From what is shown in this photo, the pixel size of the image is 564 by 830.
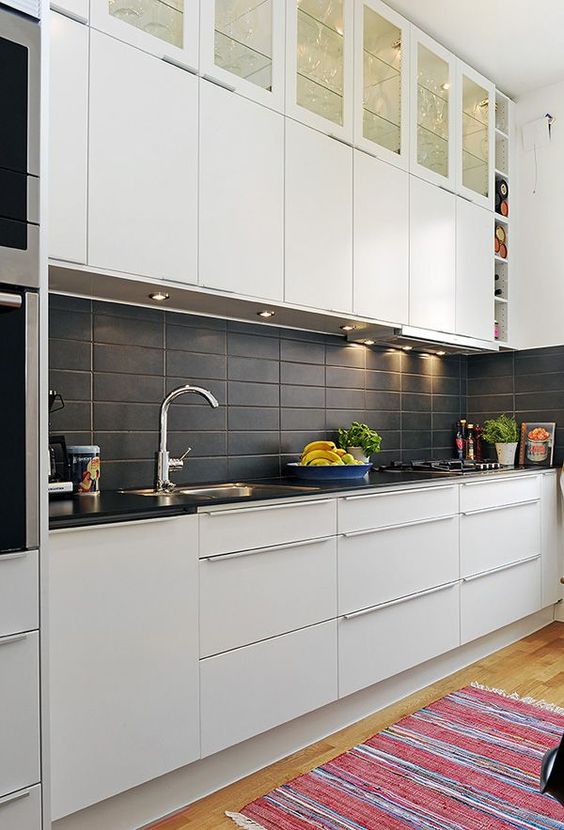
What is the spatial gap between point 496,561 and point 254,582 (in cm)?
168

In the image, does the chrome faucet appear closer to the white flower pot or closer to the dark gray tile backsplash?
the dark gray tile backsplash

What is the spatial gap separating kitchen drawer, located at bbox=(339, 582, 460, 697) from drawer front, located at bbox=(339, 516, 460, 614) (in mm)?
45

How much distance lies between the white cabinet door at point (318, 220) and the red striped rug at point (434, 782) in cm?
166

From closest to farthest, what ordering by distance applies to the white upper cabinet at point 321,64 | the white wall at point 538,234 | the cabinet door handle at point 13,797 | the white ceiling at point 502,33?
the cabinet door handle at point 13,797
the white upper cabinet at point 321,64
the white ceiling at point 502,33
the white wall at point 538,234

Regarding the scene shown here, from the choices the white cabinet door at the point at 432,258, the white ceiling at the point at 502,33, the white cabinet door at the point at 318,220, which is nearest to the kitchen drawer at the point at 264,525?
the white cabinet door at the point at 318,220

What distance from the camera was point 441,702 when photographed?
283cm

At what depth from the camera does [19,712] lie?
4.95 ft

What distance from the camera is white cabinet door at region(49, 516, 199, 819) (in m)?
1.70

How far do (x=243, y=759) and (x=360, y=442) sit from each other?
1497mm

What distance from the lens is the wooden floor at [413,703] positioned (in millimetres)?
2045

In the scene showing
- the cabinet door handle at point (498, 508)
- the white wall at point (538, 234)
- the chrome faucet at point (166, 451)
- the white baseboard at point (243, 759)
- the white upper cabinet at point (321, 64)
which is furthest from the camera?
the white wall at point (538, 234)

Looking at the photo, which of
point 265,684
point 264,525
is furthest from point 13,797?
point 264,525

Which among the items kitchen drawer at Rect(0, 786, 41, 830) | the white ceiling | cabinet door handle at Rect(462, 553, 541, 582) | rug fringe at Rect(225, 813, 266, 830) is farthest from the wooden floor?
the white ceiling

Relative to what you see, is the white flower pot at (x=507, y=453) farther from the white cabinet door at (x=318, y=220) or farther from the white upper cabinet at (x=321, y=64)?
the white upper cabinet at (x=321, y=64)
